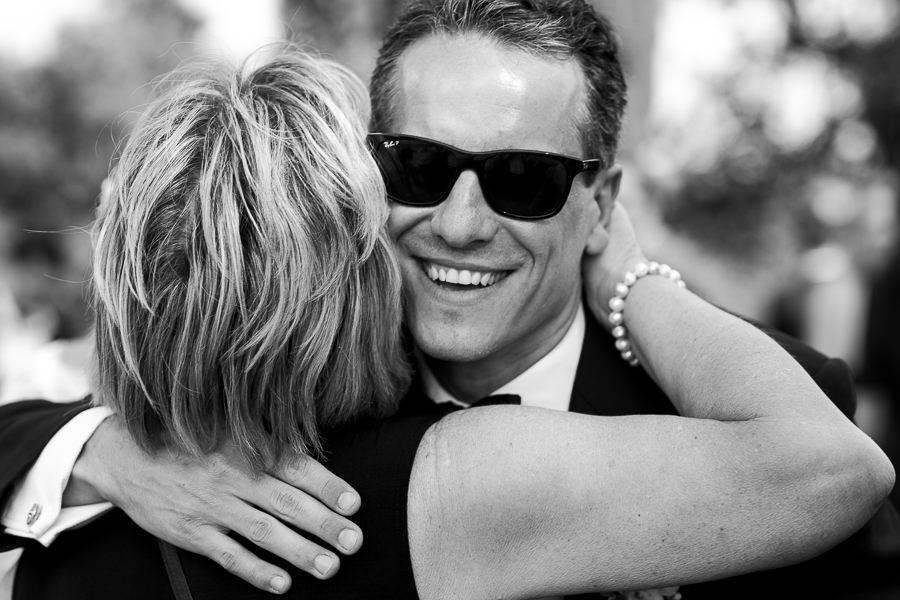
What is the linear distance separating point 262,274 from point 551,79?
0.97 meters

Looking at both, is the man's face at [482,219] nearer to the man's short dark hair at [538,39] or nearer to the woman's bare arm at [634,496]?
the man's short dark hair at [538,39]

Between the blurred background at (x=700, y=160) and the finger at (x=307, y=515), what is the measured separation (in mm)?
638

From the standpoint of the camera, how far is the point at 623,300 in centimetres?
230

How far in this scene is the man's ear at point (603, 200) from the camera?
2438 mm

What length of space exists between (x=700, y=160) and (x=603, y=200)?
11395 millimetres

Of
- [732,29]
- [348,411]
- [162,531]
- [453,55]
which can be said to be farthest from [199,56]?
[732,29]

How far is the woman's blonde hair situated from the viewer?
67.9 inches

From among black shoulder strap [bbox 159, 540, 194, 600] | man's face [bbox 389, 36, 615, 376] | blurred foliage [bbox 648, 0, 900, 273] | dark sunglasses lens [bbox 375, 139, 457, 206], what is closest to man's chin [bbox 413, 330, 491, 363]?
man's face [bbox 389, 36, 615, 376]

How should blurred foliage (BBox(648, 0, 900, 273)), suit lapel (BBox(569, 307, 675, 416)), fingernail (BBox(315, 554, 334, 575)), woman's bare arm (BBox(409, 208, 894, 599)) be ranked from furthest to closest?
blurred foliage (BBox(648, 0, 900, 273)), suit lapel (BBox(569, 307, 675, 416)), fingernail (BBox(315, 554, 334, 575)), woman's bare arm (BBox(409, 208, 894, 599))

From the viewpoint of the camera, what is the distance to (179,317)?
174cm

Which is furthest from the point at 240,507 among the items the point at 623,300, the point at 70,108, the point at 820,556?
the point at 70,108

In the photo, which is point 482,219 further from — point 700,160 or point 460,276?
point 700,160

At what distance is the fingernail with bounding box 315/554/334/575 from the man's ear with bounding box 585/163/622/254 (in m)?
1.20

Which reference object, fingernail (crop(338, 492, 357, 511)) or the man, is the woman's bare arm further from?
the man
